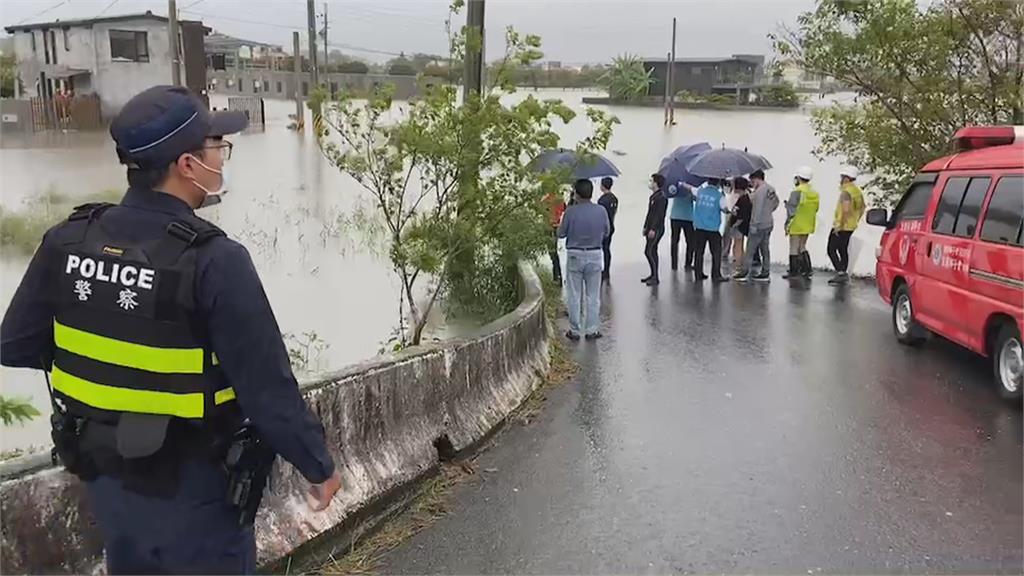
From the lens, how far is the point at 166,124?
85.1 inches

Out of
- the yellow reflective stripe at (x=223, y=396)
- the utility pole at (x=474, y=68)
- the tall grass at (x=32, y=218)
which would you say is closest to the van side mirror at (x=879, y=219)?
the utility pole at (x=474, y=68)

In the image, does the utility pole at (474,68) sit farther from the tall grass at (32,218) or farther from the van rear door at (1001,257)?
the van rear door at (1001,257)

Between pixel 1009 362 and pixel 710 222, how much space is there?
567cm

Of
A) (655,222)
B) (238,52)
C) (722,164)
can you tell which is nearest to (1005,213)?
(655,222)

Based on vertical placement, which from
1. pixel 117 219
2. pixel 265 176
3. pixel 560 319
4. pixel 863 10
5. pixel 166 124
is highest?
pixel 863 10

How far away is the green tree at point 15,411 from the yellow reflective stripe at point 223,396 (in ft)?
4.80

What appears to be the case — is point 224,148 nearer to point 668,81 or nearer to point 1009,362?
point 1009,362

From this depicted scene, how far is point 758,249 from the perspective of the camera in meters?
12.5

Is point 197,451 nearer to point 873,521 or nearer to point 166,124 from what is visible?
point 166,124

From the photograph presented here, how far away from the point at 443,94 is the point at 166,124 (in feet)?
15.2

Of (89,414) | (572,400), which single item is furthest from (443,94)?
(89,414)

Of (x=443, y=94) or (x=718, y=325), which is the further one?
(x=718, y=325)

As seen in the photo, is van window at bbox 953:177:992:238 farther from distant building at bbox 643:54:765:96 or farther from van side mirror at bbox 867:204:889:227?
distant building at bbox 643:54:765:96

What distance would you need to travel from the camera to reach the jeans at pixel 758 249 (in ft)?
39.4
